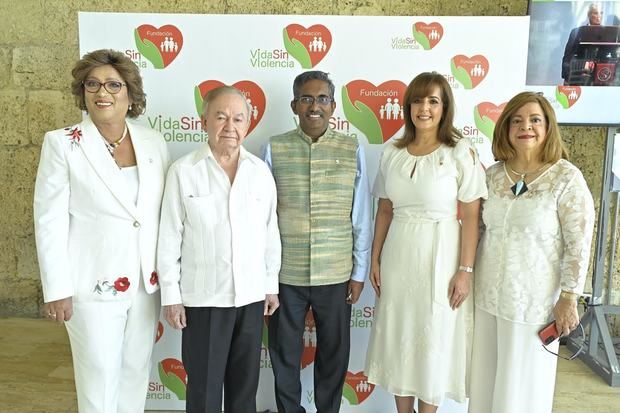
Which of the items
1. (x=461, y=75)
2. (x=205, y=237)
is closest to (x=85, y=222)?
(x=205, y=237)

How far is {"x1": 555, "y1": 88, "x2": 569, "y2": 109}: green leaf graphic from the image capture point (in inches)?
121

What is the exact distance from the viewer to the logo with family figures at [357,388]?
2650 millimetres

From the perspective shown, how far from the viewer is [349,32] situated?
2432 mm

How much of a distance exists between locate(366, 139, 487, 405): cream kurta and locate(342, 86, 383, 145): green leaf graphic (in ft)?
1.56

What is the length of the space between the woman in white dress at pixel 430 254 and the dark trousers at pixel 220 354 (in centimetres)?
60

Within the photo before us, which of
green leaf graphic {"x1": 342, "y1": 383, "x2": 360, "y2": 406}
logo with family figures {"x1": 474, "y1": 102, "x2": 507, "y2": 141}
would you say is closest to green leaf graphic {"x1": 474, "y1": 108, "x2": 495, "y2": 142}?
logo with family figures {"x1": 474, "y1": 102, "x2": 507, "y2": 141}

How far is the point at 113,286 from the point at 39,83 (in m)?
2.87

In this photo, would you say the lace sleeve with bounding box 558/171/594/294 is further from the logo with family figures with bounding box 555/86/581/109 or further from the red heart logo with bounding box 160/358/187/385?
the red heart logo with bounding box 160/358/187/385

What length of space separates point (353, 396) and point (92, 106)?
6.70 ft

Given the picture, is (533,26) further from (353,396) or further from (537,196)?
(353,396)

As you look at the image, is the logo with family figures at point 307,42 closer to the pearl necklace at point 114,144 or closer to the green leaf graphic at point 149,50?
the green leaf graphic at point 149,50

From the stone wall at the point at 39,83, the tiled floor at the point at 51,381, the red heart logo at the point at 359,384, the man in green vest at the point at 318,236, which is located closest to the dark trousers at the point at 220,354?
the man in green vest at the point at 318,236

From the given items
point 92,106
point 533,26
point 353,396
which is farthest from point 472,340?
point 533,26

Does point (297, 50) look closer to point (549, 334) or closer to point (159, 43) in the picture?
point (159, 43)
